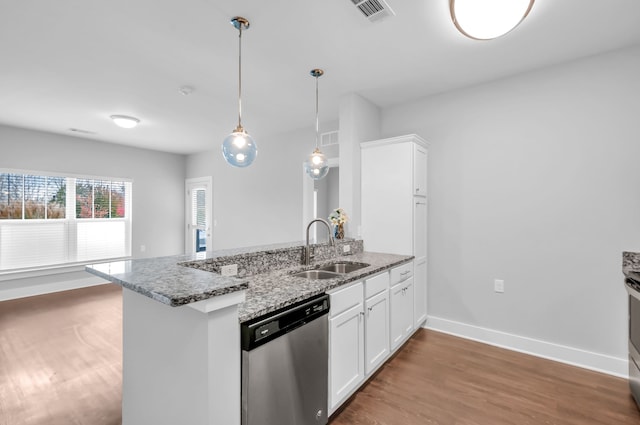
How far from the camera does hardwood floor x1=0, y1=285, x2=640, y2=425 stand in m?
1.92

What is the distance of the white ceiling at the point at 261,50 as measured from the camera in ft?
6.61

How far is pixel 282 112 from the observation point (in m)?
4.07

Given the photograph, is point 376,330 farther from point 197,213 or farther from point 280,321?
point 197,213

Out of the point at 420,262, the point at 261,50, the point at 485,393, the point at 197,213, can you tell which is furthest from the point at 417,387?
the point at 197,213

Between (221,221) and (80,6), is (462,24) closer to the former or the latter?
(80,6)

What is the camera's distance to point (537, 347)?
2.77m

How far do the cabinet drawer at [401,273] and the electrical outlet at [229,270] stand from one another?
1371mm

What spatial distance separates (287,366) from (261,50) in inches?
95.1

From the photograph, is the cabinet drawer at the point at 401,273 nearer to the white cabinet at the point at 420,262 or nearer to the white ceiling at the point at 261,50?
the white cabinet at the point at 420,262

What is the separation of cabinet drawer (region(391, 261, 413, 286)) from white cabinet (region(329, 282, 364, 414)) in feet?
2.00

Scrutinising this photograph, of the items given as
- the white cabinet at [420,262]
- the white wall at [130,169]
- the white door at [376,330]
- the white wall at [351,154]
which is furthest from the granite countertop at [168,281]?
the white wall at [130,169]

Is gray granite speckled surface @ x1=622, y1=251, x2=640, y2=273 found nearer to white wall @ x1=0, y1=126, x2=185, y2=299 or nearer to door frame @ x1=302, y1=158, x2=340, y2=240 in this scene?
door frame @ x1=302, y1=158, x2=340, y2=240

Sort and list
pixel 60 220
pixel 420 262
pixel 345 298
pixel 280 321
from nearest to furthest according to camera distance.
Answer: pixel 280 321 < pixel 345 298 < pixel 420 262 < pixel 60 220

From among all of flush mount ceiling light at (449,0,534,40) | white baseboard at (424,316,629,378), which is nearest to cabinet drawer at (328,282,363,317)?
white baseboard at (424,316,629,378)
